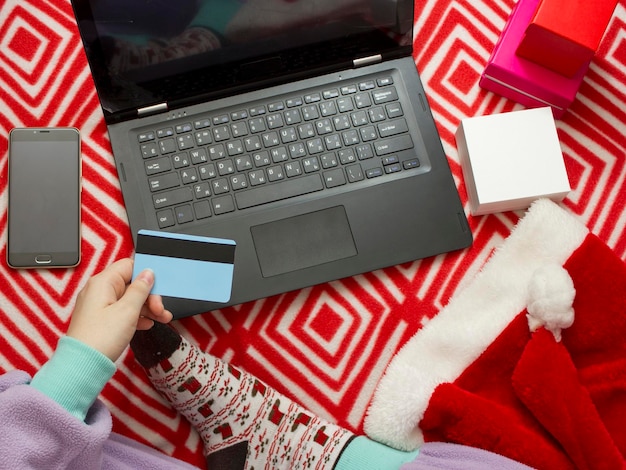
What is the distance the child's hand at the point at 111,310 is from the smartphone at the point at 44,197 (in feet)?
0.43

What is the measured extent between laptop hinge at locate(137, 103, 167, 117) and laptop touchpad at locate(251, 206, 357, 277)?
0.18 m

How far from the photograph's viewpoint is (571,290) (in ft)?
2.49

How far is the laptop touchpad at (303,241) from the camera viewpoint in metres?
0.77

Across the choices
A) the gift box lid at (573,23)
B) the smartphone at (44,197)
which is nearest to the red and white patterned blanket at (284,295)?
the smartphone at (44,197)

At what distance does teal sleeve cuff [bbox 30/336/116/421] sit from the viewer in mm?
644

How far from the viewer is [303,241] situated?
0.77 meters

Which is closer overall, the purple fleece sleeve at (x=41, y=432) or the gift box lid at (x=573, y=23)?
the purple fleece sleeve at (x=41, y=432)

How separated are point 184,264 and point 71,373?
15 cm

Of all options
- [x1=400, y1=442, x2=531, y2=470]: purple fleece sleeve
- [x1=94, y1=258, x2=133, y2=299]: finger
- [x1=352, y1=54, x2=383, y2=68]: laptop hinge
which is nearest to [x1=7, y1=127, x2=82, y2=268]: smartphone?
[x1=94, y1=258, x2=133, y2=299]: finger

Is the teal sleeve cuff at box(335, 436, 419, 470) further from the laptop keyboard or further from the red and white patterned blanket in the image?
the laptop keyboard

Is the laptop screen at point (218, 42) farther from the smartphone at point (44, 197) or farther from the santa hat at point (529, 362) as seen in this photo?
the santa hat at point (529, 362)

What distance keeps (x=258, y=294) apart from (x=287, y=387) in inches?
5.0

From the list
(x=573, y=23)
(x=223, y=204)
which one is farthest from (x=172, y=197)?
(x=573, y=23)

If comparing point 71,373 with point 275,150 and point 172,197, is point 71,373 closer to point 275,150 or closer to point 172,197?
point 172,197
